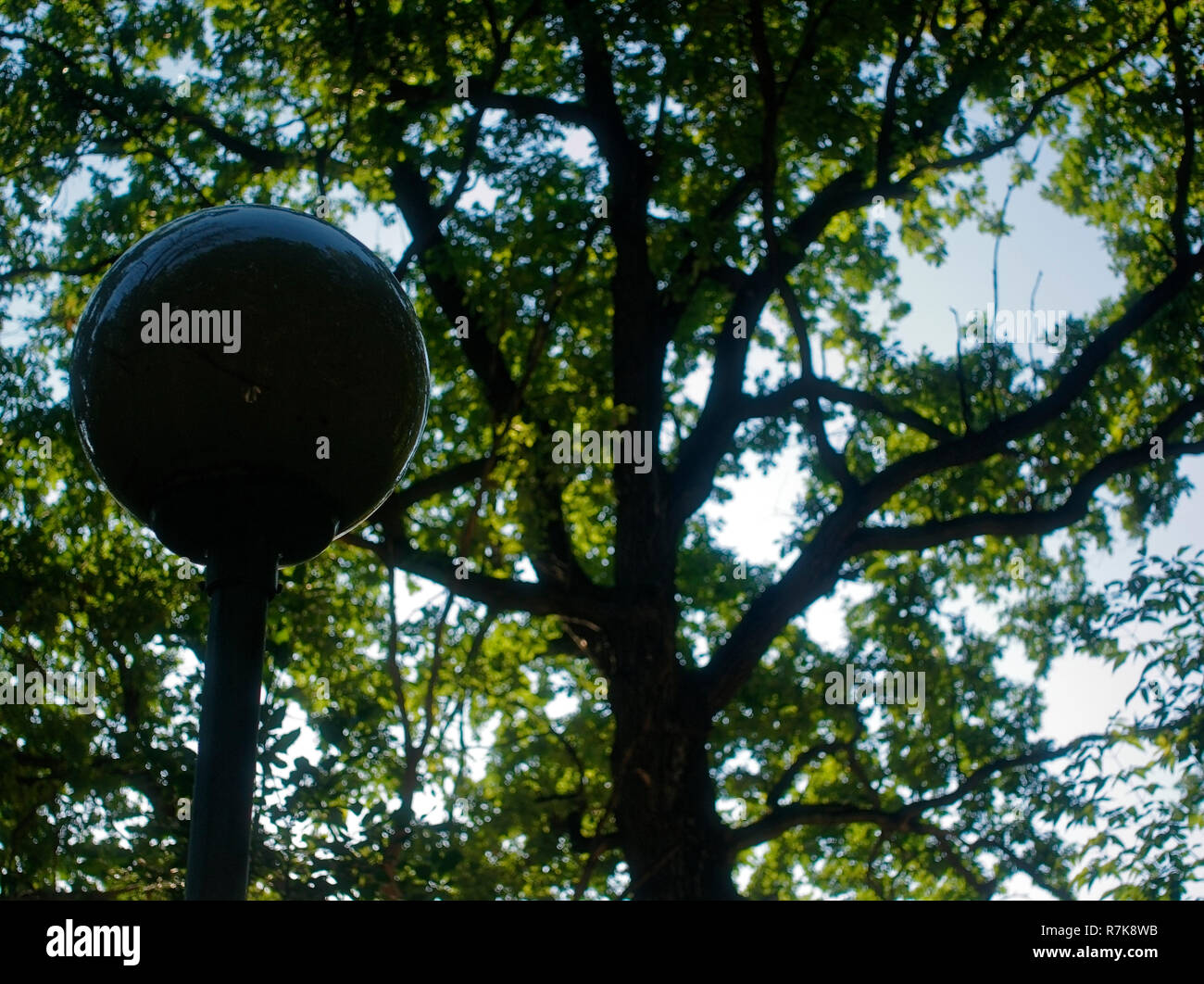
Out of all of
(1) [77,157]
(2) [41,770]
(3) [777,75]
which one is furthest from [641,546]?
(1) [77,157]

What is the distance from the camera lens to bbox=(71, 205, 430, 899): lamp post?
2375 mm

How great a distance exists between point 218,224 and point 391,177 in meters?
9.09

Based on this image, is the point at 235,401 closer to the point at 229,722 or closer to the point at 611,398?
the point at 229,722

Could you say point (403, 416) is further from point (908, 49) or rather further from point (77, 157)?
point (77, 157)

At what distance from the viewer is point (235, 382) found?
7.78ft

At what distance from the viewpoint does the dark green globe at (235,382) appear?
238cm

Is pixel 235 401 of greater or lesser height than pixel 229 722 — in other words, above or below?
above

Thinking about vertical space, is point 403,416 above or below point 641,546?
below

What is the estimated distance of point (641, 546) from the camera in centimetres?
1013

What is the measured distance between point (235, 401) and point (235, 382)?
0.04m

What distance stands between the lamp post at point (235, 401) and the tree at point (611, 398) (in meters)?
5.28

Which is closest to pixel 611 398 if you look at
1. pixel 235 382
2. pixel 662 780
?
pixel 662 780

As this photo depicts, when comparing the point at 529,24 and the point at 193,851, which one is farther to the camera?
the point at 529,24

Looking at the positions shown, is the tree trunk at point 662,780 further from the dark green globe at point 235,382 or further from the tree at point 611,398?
the dark green globe at point 235,382
